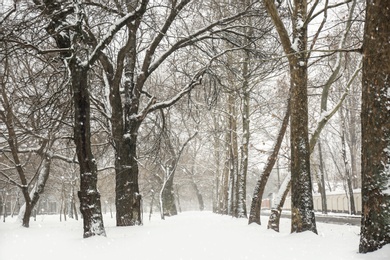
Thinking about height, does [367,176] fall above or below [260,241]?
above

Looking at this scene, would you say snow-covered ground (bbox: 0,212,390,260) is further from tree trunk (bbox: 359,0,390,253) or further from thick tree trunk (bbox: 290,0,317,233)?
thick tree trunk (bbox: 290,0,317,233)

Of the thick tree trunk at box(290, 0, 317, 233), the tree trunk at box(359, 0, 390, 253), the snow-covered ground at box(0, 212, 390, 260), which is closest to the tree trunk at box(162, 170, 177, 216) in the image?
the snow-covered ground at box(0, 212, 390, 260)

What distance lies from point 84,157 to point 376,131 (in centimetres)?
573

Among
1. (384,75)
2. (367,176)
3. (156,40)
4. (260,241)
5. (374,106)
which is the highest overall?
(156,40)

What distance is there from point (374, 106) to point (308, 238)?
3186mm

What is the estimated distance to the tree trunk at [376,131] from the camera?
17.1ft

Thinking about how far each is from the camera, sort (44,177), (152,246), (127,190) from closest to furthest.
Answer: (152,246), (127,190), (44,177)

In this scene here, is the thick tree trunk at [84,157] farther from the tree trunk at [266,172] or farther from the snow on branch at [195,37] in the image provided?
the tree trunk at [266,172]

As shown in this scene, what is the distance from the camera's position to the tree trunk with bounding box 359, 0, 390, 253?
521 cm

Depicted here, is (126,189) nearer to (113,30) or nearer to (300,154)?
(113,30)

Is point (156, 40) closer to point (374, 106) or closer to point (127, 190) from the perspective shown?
point (127, 190)

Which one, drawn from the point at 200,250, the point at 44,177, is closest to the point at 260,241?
the point at 200,250

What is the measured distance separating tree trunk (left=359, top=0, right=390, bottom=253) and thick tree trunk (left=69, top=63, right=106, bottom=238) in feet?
17.5

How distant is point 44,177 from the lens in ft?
50.7
